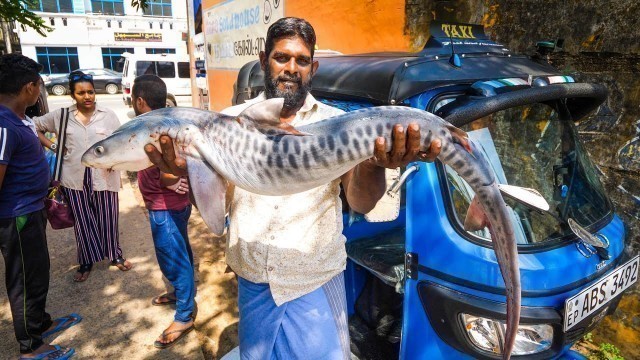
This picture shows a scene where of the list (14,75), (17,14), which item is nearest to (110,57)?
(17,14)

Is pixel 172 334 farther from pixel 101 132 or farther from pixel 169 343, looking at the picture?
pixel 101 132

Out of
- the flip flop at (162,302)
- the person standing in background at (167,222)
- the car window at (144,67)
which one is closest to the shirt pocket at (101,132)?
the person standing in background at (167,222)

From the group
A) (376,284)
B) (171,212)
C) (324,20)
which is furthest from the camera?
(324,20)

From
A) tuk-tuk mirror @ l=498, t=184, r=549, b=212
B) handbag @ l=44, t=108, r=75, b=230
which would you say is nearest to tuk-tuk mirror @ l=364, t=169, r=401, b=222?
tuk-tuk mirror @ l=498, t=184, r=549, b=212

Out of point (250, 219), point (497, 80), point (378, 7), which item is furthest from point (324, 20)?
point (250, 219)

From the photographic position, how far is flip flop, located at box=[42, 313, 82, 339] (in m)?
3.73

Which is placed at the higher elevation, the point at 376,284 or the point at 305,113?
the point at 305,113

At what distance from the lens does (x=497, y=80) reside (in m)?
2.40

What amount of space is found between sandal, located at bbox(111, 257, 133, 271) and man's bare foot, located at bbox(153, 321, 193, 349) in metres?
1.61

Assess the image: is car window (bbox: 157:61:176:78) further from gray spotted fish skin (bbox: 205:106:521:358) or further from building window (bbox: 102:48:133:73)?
building window (bbox: 102:48:133:73)

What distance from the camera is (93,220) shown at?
15.5ft

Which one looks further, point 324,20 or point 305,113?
point 324,20

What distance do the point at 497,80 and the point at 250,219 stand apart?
5.52 ft

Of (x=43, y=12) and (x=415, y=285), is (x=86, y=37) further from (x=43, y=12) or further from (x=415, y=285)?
(x=415, y=285)
